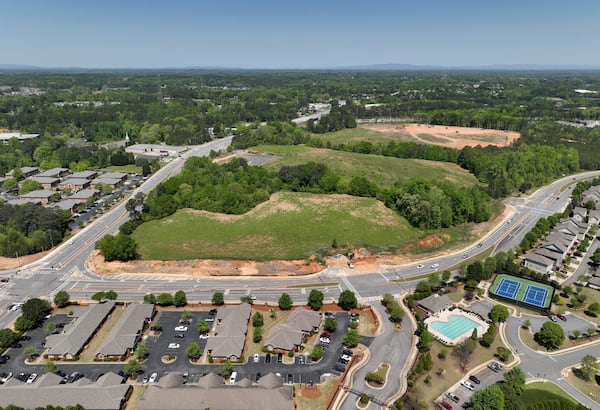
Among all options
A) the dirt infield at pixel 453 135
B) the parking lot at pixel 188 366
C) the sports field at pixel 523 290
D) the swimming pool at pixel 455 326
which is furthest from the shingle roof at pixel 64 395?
the dirt infield at pixel 453 135

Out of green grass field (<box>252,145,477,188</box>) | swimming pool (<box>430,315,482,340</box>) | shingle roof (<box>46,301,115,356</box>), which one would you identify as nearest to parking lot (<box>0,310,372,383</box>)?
shingle roof (<box>46,301,115,356</box>)

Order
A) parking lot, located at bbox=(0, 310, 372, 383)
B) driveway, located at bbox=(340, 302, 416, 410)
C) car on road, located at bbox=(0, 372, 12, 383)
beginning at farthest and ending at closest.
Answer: parking lot, located at bbox=(0, 310, 372, 383), car on road, located at bbox=(0, 372, 12, 383), driveway, located at bbox=(340, 302, 416, 410)

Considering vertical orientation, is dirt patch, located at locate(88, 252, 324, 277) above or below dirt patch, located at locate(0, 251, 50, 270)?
below

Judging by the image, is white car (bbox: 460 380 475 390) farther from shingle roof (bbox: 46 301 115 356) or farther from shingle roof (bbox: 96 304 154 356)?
shingle roof (bbox: 46 301 115 356)

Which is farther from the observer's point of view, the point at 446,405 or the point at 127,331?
the point at 127,331

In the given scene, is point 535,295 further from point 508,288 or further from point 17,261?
point 17,261

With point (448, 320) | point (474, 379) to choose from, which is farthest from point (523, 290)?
point (474, 379)

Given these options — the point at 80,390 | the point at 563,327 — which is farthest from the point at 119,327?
the point at 563,327

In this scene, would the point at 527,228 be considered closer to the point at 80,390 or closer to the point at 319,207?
the point at 319,207
